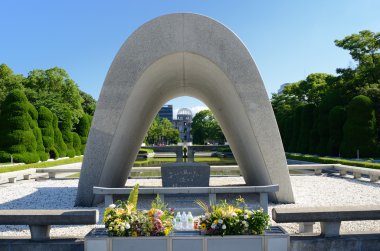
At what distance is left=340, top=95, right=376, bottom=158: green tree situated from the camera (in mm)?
26125

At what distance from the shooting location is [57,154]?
3209cm

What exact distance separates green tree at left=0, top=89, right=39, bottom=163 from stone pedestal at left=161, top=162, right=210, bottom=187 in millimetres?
18424

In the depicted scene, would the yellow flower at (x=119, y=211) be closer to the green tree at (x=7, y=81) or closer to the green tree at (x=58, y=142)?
the green tree at (x=58, y=142)

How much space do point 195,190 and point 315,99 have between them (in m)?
41.6

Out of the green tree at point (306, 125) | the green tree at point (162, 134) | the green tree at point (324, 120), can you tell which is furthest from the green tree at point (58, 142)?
the green tree at point (162, 134)

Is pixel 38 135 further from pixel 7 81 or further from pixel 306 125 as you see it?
pixel 306 125

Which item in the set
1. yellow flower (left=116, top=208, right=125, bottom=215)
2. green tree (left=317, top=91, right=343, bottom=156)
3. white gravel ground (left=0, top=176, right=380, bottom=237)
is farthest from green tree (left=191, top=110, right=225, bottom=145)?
yellow flower (left=116, top=208, right=125, bottom=215)

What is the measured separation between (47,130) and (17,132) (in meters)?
5.31

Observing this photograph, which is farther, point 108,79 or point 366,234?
point 108,79

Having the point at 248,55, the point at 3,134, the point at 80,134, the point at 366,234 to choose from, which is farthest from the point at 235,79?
the point at 80,134

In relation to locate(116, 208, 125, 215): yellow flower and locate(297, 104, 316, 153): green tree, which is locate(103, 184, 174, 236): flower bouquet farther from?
locate(297, 104, 316, 153): green tree

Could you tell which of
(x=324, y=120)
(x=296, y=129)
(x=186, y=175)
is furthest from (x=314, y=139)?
(x=186, y=175)

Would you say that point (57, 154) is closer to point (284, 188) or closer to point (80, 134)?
point (80, 134)

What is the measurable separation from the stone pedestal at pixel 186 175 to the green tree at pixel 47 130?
76.0ft
